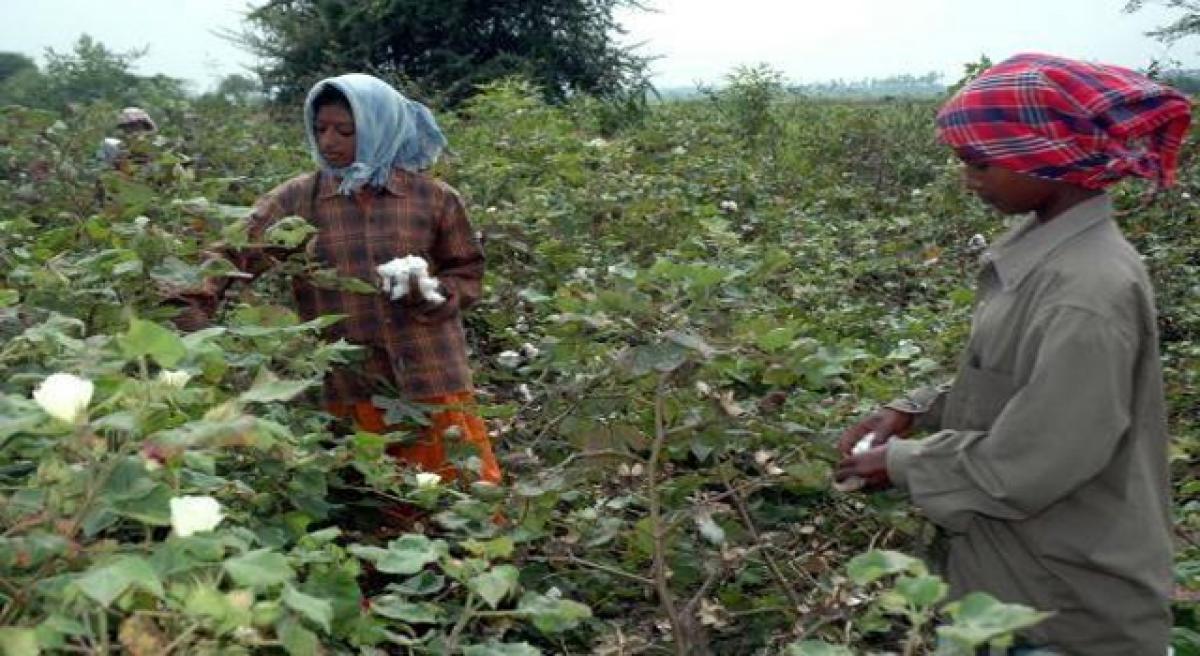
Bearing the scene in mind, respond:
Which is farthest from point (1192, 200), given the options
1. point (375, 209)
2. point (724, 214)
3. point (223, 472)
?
point (223, 472)

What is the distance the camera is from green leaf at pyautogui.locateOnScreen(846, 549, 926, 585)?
4.31 feet

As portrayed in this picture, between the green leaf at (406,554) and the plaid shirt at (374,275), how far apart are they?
148 cm

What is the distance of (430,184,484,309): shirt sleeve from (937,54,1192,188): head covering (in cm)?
170

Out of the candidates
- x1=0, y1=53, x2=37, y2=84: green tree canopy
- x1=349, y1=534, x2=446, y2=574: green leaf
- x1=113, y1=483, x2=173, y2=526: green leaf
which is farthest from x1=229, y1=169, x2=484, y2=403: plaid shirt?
x1=0, y1=53, x2=37, y2=84: green tree canopy

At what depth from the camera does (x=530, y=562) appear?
2438mm

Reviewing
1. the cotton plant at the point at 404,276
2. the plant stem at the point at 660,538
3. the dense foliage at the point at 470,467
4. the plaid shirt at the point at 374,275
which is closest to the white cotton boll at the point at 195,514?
the dense foliage at the point at 470,467

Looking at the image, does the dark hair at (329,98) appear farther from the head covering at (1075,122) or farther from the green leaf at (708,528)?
the head covering at (1075,122)

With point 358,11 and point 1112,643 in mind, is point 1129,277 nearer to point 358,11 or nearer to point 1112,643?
point 1112,643

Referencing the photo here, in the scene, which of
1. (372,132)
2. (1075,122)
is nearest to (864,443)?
(1075,122)

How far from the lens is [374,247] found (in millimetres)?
3080

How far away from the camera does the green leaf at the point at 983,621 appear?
3.91ft

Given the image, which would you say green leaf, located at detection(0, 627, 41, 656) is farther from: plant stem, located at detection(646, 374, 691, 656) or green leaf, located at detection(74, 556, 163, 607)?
plant stem, located at detection(646, 374, 691, 656)

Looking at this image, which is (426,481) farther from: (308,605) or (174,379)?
(308,605)

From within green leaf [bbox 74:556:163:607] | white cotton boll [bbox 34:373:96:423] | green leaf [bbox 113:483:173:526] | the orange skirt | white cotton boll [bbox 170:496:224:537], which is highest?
→ white cotton boll [bbox 34:373:96:423]
